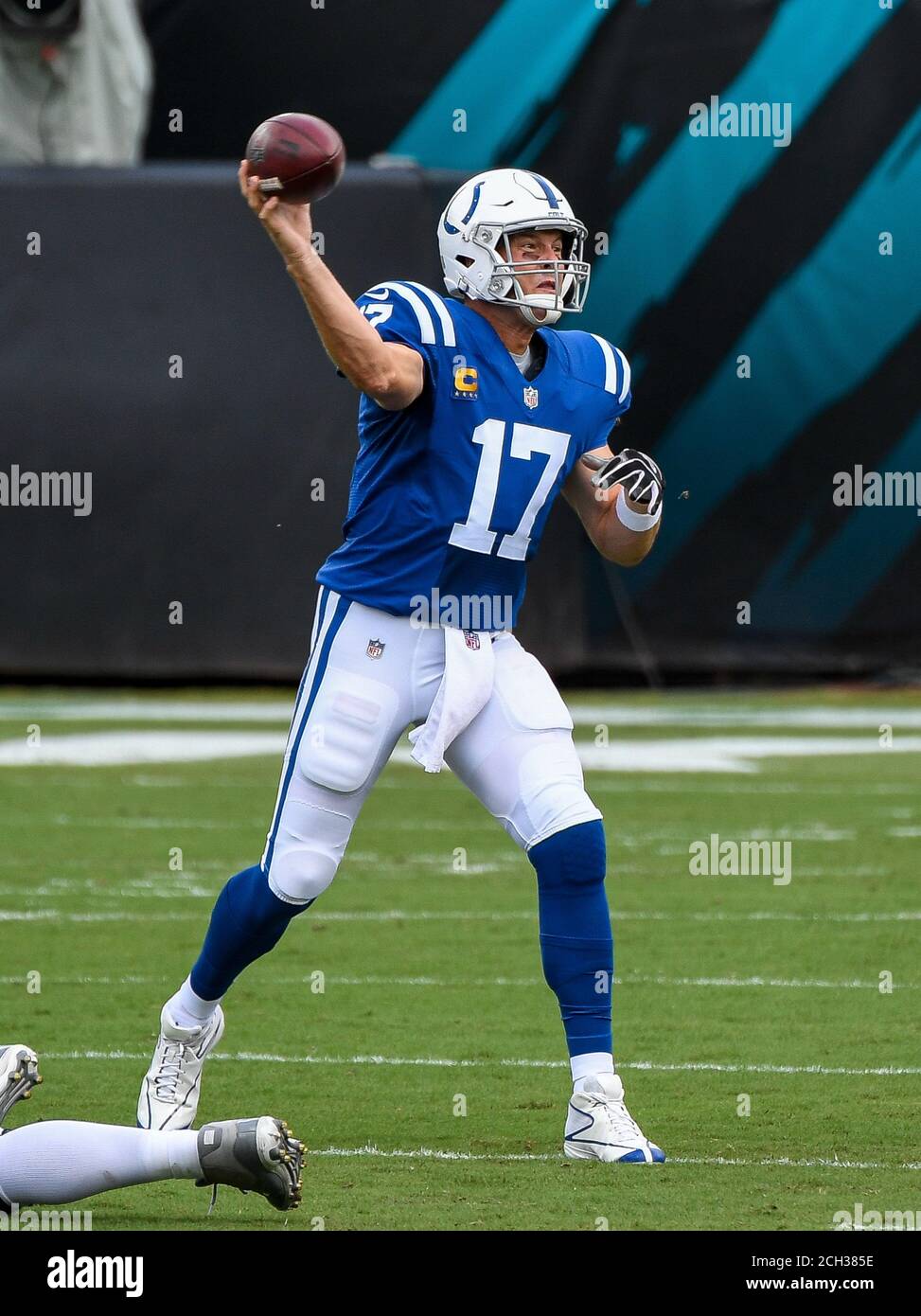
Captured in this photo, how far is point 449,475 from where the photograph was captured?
4652 mm

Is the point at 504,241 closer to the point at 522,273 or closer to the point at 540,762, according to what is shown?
the point at 522,273

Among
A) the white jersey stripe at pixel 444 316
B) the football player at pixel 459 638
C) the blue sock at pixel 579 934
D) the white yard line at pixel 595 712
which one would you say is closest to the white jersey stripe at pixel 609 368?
the football player at pixel 459 638

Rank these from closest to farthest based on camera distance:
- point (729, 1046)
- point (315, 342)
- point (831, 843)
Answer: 1. point (729, 1046)
2. point (831, 843)
3. point (315, 342)

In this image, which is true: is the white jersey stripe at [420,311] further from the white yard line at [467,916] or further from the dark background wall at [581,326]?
the dark background wall at [581,326]

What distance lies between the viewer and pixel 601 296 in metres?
14.5

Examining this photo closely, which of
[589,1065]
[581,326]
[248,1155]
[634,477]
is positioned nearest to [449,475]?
[634,477]

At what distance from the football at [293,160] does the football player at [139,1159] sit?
1737 millimetres

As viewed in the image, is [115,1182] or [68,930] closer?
[115,1182]

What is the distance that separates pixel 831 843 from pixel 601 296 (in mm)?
6346

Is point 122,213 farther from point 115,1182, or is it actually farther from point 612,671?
point 115,1182

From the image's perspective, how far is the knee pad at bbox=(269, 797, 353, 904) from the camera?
4.57m

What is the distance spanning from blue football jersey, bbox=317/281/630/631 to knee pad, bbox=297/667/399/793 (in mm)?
176

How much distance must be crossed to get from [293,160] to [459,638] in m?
0.97
